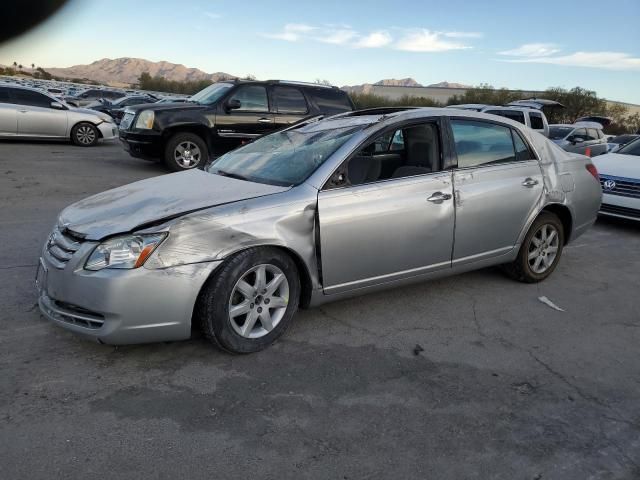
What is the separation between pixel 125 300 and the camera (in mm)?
3199

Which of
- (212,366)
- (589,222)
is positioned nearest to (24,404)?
(212,366)

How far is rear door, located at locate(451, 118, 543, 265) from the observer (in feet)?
14.9

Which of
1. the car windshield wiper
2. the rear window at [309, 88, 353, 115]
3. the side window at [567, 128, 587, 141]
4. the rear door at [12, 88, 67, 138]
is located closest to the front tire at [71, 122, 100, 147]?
the rear door at [12, 88, 67, 138]

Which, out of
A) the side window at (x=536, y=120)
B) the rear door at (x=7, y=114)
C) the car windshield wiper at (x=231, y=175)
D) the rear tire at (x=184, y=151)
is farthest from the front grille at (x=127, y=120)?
the side window at (x=536, y=120)

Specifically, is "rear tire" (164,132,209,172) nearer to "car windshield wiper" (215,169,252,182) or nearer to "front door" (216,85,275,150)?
"front door" (216,85,275,150)

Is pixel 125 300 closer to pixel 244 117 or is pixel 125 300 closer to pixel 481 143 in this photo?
pixel 481 143

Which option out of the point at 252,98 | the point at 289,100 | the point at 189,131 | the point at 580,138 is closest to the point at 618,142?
the point at 580,138

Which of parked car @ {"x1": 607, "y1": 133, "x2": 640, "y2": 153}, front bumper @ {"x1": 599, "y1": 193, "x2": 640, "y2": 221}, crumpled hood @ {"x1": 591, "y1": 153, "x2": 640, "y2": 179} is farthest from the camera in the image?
parked car @ {"x1": 607, "y1": 133, "x2": 640, "y2": 153}

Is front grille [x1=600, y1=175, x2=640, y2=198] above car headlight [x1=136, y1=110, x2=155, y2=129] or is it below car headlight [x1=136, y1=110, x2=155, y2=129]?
below

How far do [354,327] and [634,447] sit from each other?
1.90m

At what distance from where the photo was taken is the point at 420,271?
438cm

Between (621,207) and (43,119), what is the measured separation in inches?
489

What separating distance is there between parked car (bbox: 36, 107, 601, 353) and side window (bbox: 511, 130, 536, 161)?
1 centimetres

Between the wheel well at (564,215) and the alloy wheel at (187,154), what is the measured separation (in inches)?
281
